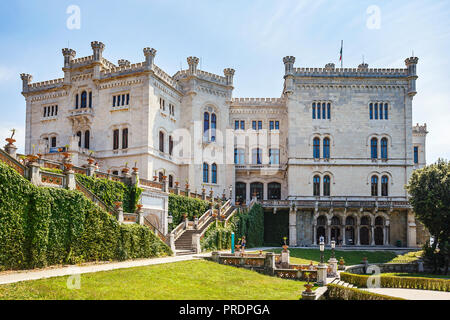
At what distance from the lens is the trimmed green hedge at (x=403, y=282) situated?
2805cm

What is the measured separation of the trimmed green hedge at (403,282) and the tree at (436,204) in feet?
30.2

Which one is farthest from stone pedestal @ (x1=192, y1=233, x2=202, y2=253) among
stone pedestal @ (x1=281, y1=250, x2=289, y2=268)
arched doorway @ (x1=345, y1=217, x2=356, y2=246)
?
arched doorway @ (x1=345, y1=217, x2=356, y2=246)

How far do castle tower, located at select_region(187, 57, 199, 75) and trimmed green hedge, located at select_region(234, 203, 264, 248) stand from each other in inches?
665

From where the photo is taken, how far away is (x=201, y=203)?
4331 centimetres

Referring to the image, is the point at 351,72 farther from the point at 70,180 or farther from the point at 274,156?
the point at 70,180

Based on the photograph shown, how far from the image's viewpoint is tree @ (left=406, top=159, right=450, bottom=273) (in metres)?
37.4

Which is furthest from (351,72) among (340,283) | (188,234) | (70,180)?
(70,180)

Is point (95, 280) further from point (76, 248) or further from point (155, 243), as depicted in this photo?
point (155, 243)

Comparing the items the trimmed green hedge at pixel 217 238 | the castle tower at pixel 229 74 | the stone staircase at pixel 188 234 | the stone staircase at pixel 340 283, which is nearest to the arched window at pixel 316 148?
the castle tower at pixel 229 74

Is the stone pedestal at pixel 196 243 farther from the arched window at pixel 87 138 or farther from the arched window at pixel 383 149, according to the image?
the arched window at pixel 383 149

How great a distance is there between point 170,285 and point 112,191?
11.7 m

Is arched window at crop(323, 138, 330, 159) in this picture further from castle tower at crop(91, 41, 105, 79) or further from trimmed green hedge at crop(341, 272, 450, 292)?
castle tower at crop(91, 41, 105, 79)
